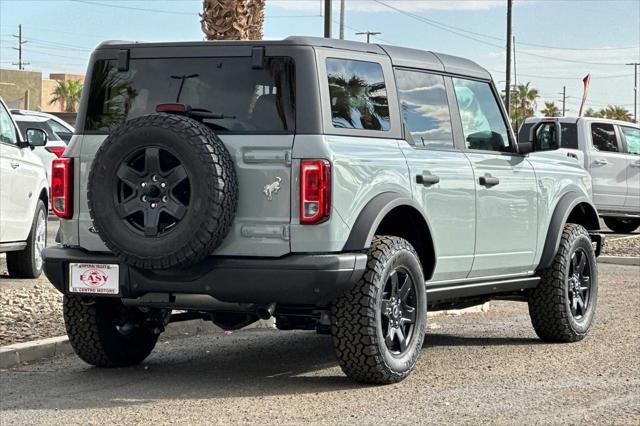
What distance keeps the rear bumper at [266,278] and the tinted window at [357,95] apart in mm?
865

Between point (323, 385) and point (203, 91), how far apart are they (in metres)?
1.91

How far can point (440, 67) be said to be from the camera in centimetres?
902

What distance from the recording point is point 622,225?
83.6ft

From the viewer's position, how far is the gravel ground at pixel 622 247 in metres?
18.5

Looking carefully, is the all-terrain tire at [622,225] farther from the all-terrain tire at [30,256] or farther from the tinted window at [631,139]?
the all-terrain tire at [30,256]

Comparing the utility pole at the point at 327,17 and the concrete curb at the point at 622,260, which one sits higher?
the utility pole at the point at 327,17

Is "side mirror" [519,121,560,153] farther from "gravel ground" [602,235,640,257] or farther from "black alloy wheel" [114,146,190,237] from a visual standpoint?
"gravel ground" [602,235,640,257]

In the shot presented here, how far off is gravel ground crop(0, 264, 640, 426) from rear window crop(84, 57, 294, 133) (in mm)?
1582

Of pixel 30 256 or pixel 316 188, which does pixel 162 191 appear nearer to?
pixel 316 188

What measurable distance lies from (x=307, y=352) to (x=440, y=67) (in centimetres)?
227

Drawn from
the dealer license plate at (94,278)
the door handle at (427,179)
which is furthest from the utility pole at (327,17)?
the dealer license plate at (94,278)

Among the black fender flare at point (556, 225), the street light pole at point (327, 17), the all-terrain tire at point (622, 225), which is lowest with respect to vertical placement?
the all-terrain tire at point (622, 225)

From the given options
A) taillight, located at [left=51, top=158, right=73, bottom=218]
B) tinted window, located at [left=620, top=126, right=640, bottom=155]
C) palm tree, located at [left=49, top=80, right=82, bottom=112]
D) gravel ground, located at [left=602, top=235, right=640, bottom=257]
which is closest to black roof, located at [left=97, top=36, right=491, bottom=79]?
taillight, located at [left=51, top=158, right=73, bottom=218]

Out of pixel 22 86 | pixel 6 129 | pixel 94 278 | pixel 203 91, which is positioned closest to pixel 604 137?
pixel 6 129
